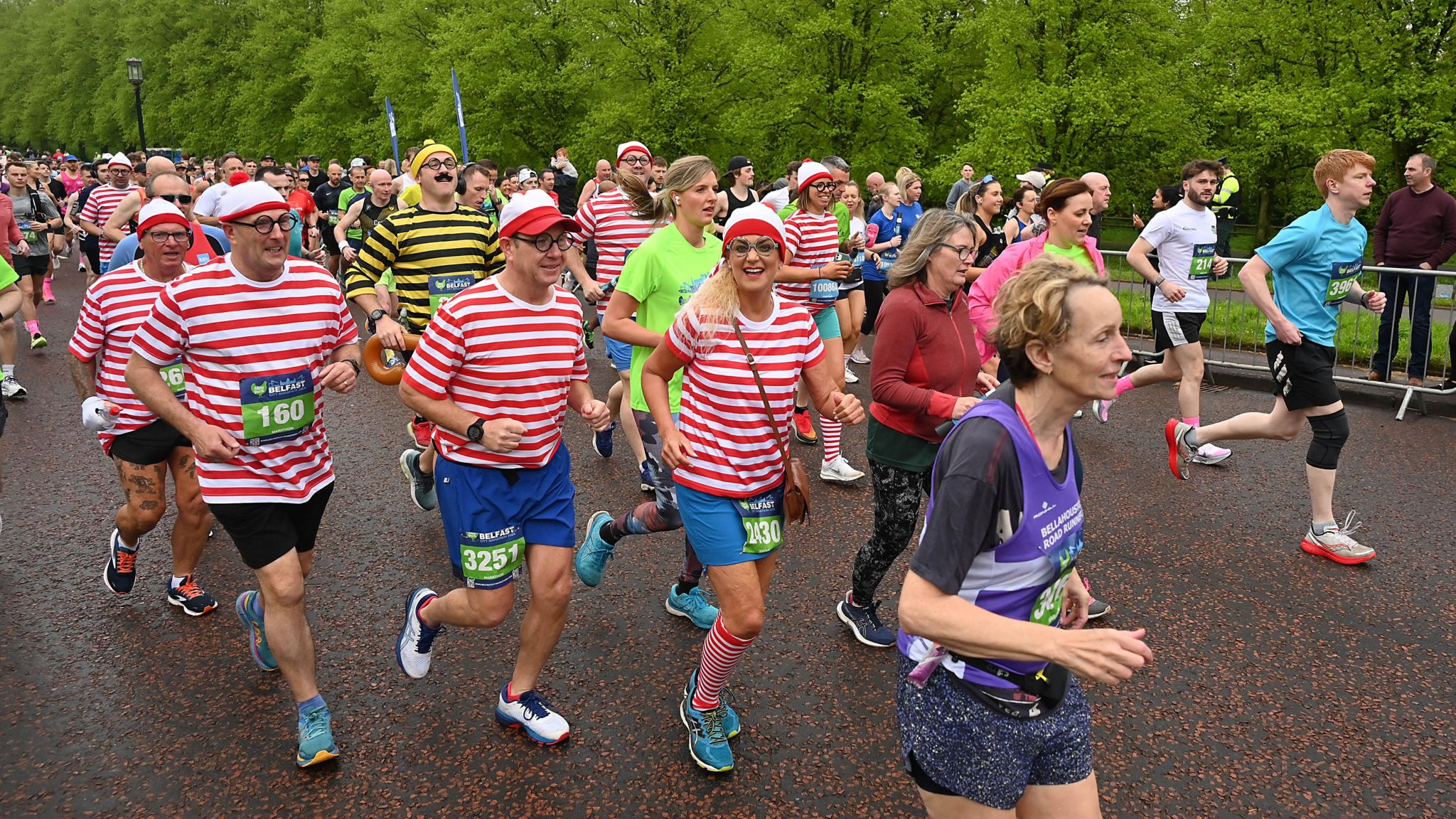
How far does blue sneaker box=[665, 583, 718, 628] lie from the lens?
5031 mm

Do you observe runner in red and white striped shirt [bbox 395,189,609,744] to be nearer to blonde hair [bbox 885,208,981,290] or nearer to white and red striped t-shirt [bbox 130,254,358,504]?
white and red striped t-shirt [bbox 130,254,358,504]

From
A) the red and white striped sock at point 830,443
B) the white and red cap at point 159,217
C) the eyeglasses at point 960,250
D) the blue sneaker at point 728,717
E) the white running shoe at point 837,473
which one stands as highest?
the white and red cap at point 159,217

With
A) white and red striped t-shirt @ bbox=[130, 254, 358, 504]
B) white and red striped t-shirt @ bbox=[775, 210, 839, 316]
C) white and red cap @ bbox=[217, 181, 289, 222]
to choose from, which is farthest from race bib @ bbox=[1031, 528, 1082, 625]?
white and red striped t-shirt @ bbox=[775, 210, 839, 316]

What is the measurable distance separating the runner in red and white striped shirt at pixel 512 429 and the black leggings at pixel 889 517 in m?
1.31

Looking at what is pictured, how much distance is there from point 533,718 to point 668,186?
2.81 m

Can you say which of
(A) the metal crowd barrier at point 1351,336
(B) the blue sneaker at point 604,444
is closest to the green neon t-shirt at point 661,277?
(B) the blue sneaker at point 604,444

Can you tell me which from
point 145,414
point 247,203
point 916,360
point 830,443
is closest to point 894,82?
point 830,443

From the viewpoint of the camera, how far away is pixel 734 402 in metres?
3.78

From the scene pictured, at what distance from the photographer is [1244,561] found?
5.89 meters

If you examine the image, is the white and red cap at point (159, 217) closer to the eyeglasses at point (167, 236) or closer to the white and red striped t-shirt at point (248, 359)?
the eyeglasses at point (167, 236)

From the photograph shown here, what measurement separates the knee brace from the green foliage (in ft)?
50.9

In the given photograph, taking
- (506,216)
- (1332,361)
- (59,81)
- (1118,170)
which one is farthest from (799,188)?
(59,81)

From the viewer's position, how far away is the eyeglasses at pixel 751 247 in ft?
12.4

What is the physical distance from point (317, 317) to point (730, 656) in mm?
1954
